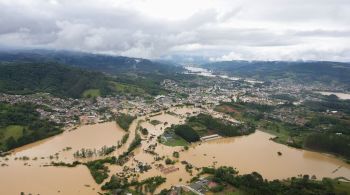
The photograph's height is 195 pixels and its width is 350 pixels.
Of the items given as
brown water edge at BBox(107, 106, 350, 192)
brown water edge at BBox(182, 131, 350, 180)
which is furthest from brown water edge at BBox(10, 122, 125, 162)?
brown water edge at BBox(182, 131, 350, 180)

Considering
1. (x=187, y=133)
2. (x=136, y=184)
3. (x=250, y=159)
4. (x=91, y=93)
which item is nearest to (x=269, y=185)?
(x=250, y=159)

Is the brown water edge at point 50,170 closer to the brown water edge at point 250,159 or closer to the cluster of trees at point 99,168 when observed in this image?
the cluster of trees at point 99,168

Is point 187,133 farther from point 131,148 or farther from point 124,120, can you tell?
point 124,120

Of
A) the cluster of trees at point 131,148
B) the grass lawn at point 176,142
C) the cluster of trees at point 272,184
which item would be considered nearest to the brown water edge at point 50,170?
the cluster of trees at point 131,148

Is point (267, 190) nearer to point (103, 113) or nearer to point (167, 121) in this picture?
point (167, 121)

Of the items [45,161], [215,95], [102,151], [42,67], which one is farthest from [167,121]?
[42,67]

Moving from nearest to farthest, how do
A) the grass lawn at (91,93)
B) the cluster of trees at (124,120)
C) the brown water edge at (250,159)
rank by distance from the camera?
the brown water edge at (250,159), the cluster of trees at (124,120), the grass lawn at (91,93)
